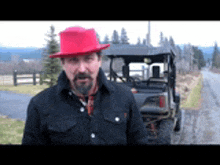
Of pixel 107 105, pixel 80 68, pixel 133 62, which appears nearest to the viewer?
pixel 80 68

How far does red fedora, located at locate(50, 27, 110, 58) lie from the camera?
5.23 ft

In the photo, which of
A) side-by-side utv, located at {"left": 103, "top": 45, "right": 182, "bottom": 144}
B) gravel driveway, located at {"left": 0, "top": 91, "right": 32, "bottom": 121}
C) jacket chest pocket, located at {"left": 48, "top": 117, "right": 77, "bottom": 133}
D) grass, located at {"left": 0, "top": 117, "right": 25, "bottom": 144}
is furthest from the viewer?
gravel driveway, located at {"left": 0, "top": 91, "right": 32, "bottom": 121}

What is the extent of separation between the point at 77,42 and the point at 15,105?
686cm

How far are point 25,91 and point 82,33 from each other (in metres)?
6.22

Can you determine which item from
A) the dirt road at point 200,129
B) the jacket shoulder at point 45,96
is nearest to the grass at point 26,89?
the dirt road at point 200,129

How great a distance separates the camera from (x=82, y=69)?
1.53 m

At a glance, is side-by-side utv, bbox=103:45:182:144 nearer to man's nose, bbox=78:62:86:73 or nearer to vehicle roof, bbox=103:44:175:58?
vehicle roof, bbox=103:44:175:58

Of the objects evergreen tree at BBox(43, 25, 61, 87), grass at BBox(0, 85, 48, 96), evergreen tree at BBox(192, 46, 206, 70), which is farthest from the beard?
evergreen tree at BBox(192, 46, 206, 70)

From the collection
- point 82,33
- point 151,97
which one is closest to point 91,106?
point 82,33

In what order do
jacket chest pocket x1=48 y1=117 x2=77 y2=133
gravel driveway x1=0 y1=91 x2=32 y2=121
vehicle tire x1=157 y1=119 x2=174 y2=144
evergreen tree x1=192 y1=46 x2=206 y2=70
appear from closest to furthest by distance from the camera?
jacket chest pocket x1=48 y1=117 x2=77 y2=133 → vehicle tire x1=157 y1=119 x2=174 y2=144 → gravel driveway x1=0 y1=91 x2=32 y2=121 → evergreen tree x1=192 y1=46 x2=206 y2=70

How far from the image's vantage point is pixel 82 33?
5.44 ft

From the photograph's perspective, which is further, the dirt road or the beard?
the dirt road

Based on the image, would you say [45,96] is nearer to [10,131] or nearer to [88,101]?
[88,101]
